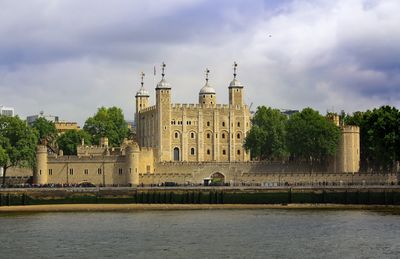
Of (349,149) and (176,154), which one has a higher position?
(349,149)

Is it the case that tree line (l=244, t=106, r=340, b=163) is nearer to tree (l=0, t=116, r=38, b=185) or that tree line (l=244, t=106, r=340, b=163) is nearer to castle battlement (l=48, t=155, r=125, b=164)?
castle battlement (l=48, t=155, r=125, b=164)

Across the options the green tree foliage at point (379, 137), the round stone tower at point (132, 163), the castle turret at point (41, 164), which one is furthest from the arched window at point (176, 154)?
the green tree foliage at point (379, 137)

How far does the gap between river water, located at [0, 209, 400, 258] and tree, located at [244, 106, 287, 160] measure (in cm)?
3342

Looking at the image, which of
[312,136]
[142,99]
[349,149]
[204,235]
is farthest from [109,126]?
[204,235]

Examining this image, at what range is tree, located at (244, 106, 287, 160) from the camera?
397 ft

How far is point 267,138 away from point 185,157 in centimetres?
1229

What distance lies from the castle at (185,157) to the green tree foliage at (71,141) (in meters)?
8.26

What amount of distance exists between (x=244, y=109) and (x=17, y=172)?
30980 millimetres

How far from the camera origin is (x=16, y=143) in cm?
10994

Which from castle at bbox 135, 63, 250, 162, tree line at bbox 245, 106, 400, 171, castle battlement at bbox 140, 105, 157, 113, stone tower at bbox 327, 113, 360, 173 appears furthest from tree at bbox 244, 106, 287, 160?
castle battlement at bbox 140, 105, 157, 113

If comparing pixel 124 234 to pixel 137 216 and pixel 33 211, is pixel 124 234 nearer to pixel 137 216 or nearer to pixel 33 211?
pixel 137 216

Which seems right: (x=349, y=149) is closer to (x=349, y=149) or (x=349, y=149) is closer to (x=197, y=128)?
(x=349, y=149)

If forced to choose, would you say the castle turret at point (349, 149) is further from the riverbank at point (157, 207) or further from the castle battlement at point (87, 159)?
the castle battlement at point (87, 159)

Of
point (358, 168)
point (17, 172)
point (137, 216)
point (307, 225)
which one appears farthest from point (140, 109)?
point (307, 225)
